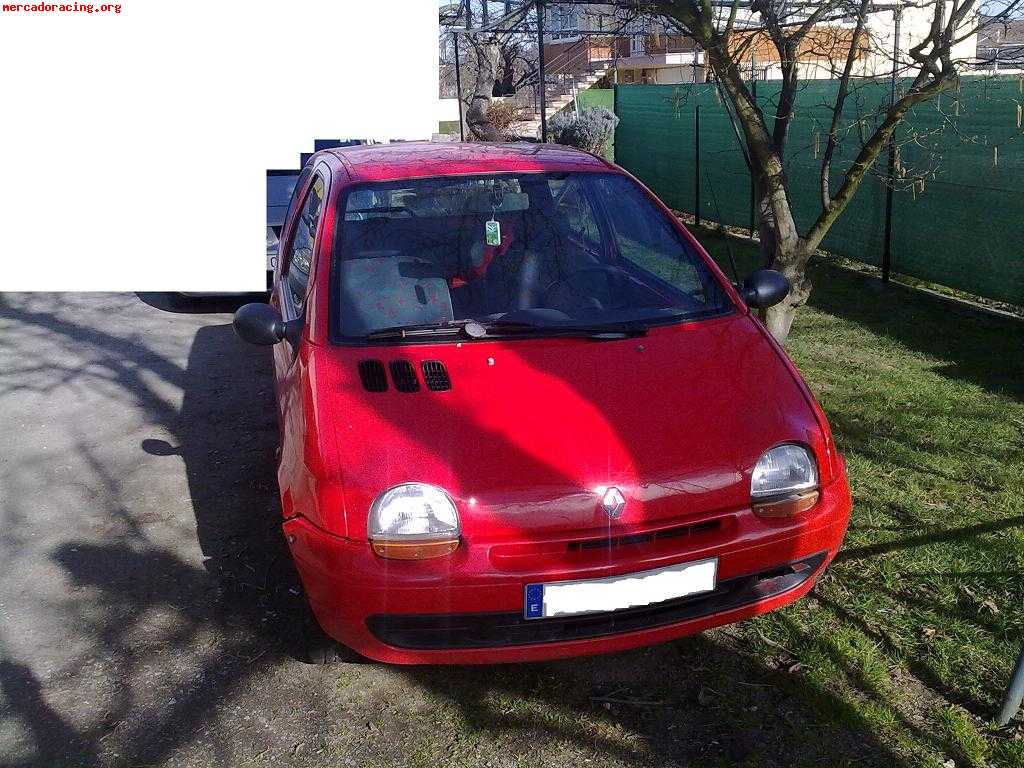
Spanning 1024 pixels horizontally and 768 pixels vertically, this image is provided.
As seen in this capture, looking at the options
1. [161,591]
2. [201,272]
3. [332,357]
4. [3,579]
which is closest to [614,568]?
[332,357]

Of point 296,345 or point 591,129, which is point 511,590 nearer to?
point 296,345

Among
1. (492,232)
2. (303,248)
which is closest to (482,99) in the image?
(303,248)

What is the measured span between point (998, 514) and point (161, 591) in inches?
138

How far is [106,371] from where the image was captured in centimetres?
712

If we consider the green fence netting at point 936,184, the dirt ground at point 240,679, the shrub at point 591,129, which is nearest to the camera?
the dirt ground at point 240,679

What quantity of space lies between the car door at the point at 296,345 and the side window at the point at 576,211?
100 centimetres

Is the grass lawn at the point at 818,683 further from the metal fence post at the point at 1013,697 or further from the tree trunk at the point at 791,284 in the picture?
the tree trunk at the point at 791,284

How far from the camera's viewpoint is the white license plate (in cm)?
294

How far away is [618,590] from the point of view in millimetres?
2971

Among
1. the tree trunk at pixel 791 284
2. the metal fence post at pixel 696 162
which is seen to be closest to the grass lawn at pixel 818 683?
the tree trunk at pixel 791 284

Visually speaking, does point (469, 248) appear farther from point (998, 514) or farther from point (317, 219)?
point (998, 514)

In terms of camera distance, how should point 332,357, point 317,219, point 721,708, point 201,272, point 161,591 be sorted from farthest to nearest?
point 201,272
point 317,219
point 161,591
point 332,357
point 721,708

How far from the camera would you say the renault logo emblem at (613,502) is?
2955 millimetres

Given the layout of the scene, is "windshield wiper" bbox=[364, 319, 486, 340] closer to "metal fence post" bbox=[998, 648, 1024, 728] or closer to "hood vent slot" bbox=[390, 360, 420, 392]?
"hood vent slot" bbox=[390, 360, 420, 392]
